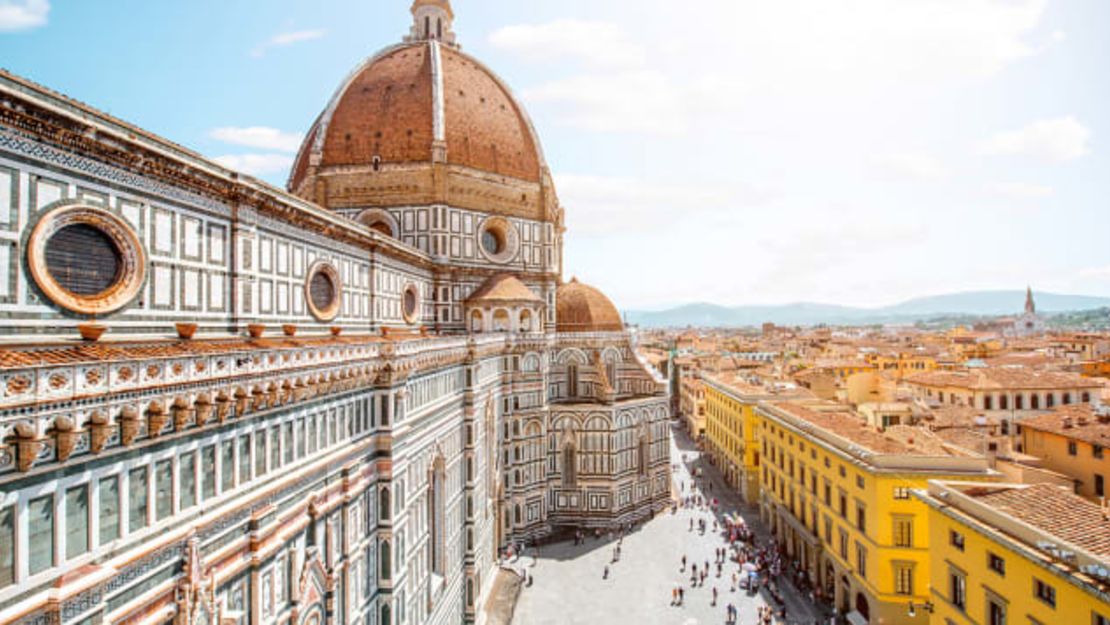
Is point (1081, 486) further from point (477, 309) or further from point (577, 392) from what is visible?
point (477, 309)

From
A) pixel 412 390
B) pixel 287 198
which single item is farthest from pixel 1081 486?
pixel 287 198

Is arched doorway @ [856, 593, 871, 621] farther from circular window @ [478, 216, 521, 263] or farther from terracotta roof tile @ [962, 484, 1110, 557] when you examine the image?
circular window @ [478, 216, 521, 263]

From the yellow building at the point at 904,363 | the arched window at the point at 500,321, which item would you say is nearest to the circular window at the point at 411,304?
the arched window at the point at 500,321

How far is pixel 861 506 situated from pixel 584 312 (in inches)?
915

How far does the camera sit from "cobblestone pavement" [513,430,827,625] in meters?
29.2

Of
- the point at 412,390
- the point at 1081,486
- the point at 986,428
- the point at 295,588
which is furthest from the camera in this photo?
the point at 986,428

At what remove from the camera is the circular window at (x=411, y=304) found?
1258 inches

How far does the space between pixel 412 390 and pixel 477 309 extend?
1736cm

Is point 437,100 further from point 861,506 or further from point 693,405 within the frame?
point 693,405

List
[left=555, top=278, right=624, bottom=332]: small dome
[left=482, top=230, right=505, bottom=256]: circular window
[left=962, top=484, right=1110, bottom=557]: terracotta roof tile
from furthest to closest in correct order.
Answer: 1. [left=555, top=278, right=624, bottom=332]: small dome
2. [left=482, top=230, right=505, bottom=256]: circular window
3. [left=962, top=484, right=1110, bottom=557]: terracotta roof tile

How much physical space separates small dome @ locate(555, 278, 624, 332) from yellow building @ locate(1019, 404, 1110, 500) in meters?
24.9

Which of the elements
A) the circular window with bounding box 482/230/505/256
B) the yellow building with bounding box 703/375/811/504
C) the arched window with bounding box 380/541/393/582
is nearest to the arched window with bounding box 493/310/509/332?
the circular window with bounding box 482/230/505/256

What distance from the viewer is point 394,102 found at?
40094mm

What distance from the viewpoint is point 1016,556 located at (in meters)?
16.3
